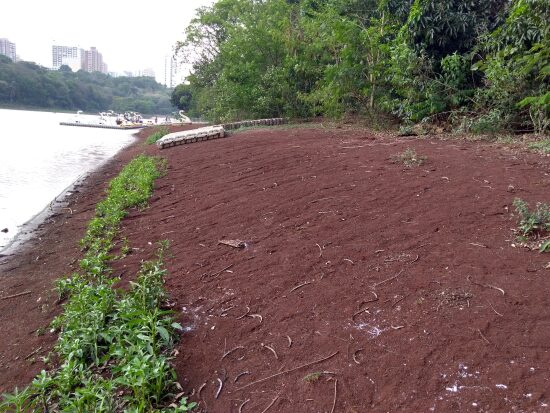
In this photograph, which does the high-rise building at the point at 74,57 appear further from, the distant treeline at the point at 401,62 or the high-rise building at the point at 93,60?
the distant treeline at the point at 401,62

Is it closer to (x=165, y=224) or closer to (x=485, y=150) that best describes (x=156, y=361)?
(x=165, y=224)

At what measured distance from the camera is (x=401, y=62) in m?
9.97

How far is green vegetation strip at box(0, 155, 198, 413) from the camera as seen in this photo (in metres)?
2.48

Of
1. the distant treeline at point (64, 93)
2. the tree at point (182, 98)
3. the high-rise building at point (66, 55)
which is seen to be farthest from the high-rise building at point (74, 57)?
the tree at point (182, 98)

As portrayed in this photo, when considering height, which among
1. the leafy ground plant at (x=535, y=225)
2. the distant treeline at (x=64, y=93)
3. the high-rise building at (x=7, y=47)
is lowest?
the leafy ground plant at (x=535, y=225)

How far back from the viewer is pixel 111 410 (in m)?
2.45

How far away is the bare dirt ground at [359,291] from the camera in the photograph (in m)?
2.32

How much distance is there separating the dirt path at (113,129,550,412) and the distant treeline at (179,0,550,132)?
9.01 feet

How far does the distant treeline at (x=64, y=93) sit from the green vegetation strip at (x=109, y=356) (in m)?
68.0

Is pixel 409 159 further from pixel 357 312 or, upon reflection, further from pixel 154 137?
pixel 154 137

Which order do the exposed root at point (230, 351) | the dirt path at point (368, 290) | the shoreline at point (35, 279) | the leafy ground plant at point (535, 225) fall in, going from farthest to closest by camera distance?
the leafy ground plant at point (535, 225) → the shoreline at point (35, 279) → the exposed root at point (230, 351) → the dirt path at point (368, 290)

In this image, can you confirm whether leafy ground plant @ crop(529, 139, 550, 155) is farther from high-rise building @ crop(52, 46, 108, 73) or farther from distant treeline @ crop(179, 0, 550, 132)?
high-rise building @ crop(52, 46, 108, 73)

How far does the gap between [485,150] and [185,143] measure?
9036 millimetres

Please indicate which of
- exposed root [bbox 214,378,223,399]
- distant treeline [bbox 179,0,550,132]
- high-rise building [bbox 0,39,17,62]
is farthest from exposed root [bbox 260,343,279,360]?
high-rise building [bbox 0,39,17,62]
